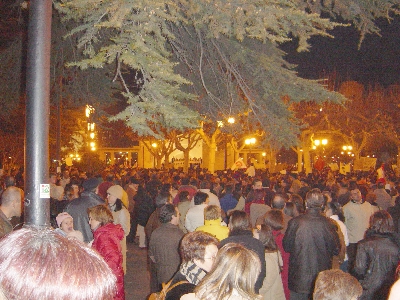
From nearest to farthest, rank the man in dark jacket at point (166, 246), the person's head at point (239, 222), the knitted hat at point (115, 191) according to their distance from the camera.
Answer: the person's head at point (239, 222) < the man in dark jacket at point (166, 246) < the knitted hat at point (115, 191)

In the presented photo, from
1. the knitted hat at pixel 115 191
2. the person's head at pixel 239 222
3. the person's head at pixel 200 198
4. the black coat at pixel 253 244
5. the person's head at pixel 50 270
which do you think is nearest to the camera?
the person's head at pixel 50 270

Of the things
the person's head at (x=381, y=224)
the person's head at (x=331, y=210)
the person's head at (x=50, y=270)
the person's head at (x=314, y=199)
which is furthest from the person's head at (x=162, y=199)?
the person's head at (x=50, y=270)

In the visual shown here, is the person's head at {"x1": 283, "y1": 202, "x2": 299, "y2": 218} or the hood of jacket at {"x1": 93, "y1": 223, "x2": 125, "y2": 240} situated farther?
the person's head at {"x1": 283, "y1": 202, "x2": 299, "y2": 218}

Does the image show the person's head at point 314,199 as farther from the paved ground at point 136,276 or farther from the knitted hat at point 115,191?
the paved ground at point 136,276

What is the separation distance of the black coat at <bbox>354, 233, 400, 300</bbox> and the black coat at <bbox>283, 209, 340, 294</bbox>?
39.2 inches

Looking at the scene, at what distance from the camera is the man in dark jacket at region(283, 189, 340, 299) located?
6.31 metres

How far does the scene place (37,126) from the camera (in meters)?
4.36

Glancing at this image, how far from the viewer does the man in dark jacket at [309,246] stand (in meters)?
6.31

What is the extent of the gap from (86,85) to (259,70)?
476 cm

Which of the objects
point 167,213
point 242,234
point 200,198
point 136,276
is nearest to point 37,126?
point 167,213

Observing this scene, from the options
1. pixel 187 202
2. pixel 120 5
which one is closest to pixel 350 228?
pixel 187 202

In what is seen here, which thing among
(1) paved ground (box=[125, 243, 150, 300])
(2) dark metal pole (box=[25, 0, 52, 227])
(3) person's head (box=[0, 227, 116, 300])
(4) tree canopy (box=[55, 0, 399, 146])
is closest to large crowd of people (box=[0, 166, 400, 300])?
(3) person's head (box=[0, 227, 116, 300])

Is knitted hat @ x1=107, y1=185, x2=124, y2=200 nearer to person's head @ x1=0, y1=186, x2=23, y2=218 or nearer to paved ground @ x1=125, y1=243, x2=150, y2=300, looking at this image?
paved ground @ x1=125, y1=243, x2=150, y2=300

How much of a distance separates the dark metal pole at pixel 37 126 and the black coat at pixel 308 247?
3.52 metres
